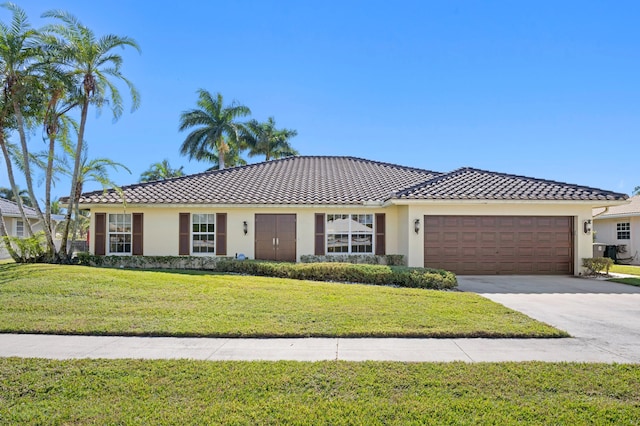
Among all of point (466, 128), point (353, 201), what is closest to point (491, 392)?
point (353, 201)

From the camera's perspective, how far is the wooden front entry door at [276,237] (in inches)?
600

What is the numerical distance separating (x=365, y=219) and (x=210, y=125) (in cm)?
2156

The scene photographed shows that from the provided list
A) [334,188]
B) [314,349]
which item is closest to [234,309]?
[314,349]

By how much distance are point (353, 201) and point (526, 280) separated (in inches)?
272

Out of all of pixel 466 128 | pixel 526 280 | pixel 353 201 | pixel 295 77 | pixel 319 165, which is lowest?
pixel 526 280

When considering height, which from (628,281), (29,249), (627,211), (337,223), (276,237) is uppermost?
(627,211)

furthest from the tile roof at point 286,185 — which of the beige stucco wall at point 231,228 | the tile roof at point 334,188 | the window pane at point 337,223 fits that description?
the window pane at point 337,223

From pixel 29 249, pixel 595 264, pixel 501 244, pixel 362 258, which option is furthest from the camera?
pixel 362 258

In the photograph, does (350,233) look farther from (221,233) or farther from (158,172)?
(158,172)

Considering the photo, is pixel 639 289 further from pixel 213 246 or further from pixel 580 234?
pixel 213 246

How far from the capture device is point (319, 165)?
21.0m

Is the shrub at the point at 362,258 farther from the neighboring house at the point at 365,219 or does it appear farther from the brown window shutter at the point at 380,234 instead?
the brown window shutter at the point at 380,234

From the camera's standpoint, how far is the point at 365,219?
610 inches

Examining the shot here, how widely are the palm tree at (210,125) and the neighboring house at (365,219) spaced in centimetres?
1467
